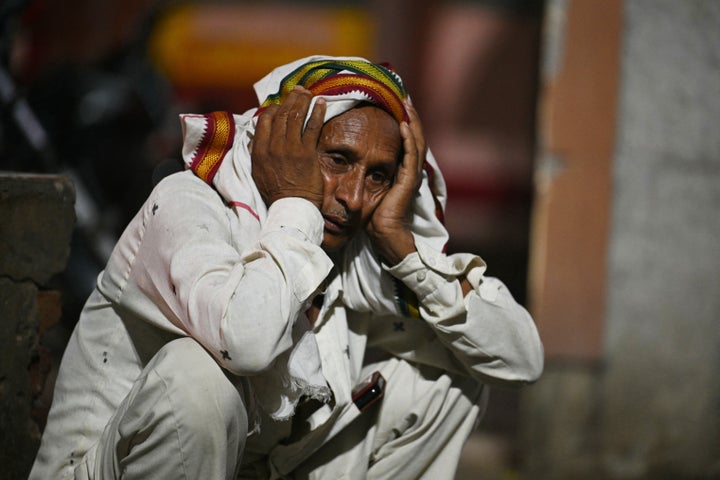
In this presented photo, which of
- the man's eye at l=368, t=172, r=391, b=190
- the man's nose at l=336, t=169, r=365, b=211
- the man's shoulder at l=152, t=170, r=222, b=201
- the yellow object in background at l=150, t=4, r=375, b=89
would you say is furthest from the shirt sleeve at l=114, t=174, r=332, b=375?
the yellow object in background at l=150, t=4, r=375, b=89

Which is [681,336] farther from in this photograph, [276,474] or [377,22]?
[377,22]

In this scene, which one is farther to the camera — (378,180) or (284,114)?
(378,180)

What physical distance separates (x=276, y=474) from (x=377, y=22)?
687cm

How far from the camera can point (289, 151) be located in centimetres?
228

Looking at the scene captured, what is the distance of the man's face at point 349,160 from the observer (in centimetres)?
238

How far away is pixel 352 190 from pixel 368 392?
1.85 feet

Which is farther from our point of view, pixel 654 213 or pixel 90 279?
pixel 90 279

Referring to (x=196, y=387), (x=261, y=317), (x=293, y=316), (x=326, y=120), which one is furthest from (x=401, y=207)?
(x=196, y=387)

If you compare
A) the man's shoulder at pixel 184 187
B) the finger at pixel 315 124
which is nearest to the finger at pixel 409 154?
the finger at pixel 315 124

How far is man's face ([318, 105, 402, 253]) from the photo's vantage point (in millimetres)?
2377

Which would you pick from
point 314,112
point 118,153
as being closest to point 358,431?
point 314,112

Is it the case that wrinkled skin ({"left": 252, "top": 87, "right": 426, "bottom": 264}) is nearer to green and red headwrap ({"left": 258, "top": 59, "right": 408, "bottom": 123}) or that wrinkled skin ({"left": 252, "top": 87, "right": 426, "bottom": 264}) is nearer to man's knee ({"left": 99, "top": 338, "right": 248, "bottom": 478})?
green and red headwrap ({"left": 258, "top": 59, "right": 408, "bottom": 123})

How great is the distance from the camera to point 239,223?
227cm

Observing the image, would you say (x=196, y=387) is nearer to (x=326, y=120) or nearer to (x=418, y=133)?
(x=326, y=120)
